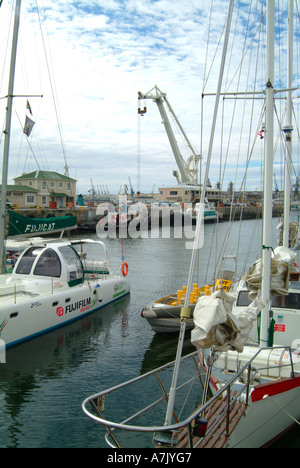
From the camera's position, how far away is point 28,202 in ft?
185

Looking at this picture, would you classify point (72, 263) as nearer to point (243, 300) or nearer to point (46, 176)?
point (243, 300)

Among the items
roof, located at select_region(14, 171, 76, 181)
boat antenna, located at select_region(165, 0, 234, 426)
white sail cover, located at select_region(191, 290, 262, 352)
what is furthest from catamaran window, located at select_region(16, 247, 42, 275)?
roof, located at select_region(14, 171, 76, 181)

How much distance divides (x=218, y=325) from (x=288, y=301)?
4.68 meters

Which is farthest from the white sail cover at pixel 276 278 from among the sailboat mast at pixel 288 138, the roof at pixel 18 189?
the roof at pixel 18 189

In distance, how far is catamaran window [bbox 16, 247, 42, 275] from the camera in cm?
Result: 1444

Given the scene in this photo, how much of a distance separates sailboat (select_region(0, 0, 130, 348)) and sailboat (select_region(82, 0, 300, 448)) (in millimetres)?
4317

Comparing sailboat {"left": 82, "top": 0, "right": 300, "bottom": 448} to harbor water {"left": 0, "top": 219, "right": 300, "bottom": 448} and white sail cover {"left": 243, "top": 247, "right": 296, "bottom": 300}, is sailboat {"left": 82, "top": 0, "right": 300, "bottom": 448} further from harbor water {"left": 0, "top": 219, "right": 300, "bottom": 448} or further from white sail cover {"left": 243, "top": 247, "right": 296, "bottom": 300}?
harbor water {"left": 0, "top": 219, "right": 300, "bottom": 448}

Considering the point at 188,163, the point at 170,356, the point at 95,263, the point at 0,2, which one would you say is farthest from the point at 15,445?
the point at 188,163

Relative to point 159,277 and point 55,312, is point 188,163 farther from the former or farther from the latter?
point 55,312

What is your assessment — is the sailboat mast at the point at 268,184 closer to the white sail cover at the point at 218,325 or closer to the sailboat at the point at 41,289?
the white sail cover at the point at 218,325

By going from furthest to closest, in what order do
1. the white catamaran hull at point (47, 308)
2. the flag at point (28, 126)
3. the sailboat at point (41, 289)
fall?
the flag at point (28, 126) < the sailboat at point (41, 289) < the white catamaran hull at point (47, 308)

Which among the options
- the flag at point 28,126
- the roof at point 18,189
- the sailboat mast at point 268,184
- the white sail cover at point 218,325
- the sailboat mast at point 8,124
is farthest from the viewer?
the roof at point 18,189

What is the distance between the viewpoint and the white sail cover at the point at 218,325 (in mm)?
5406
